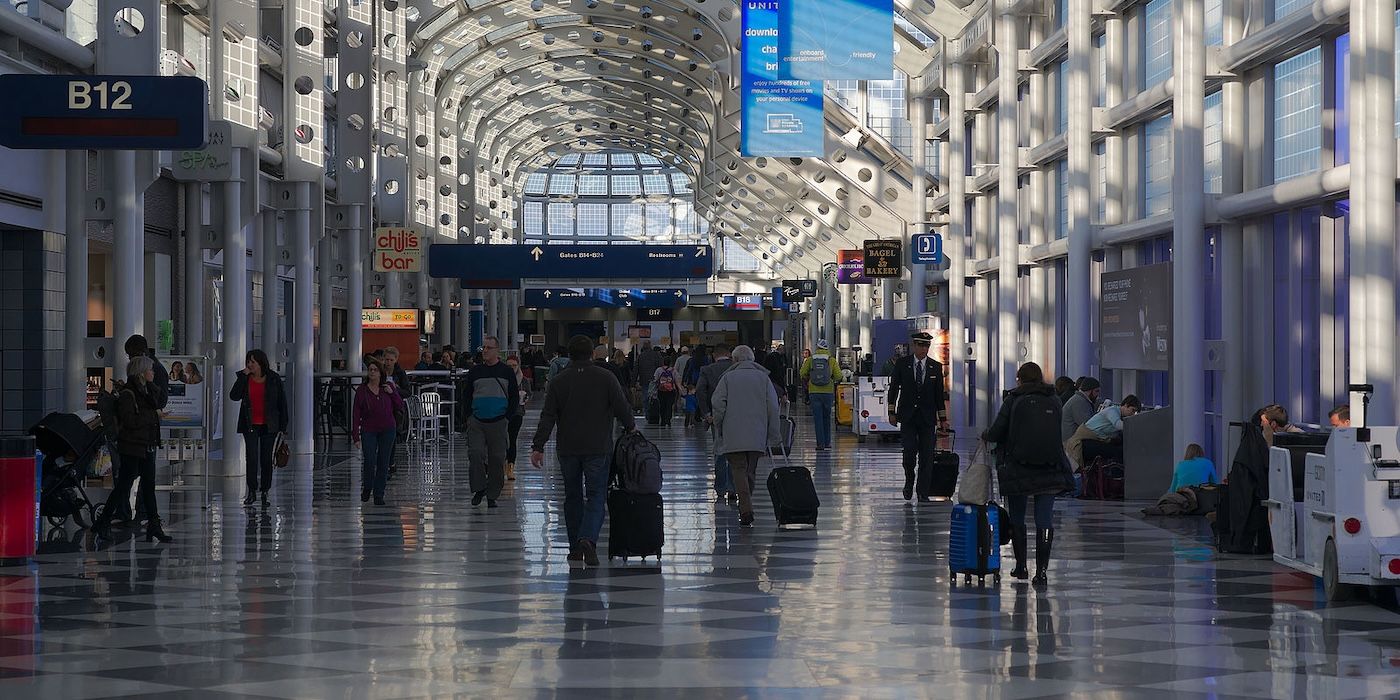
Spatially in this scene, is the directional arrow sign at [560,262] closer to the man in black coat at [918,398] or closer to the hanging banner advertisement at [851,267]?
the hanging banner advertisement at [851,267]

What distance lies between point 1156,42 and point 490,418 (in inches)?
381

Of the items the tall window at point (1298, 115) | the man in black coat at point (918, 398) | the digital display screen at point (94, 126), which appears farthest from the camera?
the man in black coat at point (918, 398)

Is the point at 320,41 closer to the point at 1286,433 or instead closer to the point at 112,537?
the point at 112,537

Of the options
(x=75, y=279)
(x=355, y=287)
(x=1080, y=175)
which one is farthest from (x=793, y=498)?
(x=355, y=287)

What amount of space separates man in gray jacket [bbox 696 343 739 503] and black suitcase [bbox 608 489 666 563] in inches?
108

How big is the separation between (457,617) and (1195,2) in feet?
33.9

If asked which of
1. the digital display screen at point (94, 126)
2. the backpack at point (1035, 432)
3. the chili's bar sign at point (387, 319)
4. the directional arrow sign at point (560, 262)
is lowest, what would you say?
the backpack at point (1035, 432)

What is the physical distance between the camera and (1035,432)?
1010cm

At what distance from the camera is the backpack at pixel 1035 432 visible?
397 inches

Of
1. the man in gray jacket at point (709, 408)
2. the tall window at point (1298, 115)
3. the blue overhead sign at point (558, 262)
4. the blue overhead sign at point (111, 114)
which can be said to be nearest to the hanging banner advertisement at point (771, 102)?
the man in gray jacket at point (709, 408)

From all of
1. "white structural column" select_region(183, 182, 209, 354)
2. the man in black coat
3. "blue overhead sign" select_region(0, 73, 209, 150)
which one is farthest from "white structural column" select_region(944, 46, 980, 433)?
"blue overhead sign" select_region(0, 73, 209, 150)

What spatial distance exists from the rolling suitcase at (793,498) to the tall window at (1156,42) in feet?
28.5

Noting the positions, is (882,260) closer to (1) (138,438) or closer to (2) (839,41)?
(2) (839,41)

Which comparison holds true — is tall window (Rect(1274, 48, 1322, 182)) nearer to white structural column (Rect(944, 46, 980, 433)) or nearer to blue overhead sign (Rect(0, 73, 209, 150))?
blue overhead sign (Rect(0, 73, 209, 150))
